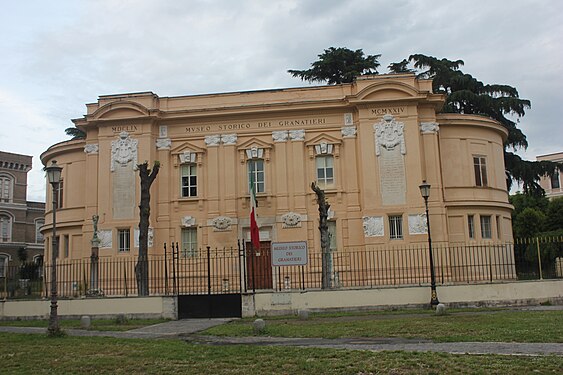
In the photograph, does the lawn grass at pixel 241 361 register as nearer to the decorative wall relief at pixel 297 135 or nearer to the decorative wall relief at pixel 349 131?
the decorative wall relief at pixel 297 135

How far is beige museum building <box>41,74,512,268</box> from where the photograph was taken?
30438mm

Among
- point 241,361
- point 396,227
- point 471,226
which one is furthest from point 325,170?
point 241,361

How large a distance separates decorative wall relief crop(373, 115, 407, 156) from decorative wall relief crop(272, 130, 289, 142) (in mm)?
4546

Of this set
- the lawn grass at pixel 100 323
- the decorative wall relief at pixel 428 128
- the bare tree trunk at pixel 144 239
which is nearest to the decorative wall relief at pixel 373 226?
the decorative wall relief at pixel 428 128

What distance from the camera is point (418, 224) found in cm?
2950

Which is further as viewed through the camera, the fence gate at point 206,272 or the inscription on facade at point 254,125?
the inscription on facade at point 254,125

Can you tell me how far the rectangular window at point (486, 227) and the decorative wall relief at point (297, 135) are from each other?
10.3 meters

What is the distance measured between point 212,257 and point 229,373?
20197 mm

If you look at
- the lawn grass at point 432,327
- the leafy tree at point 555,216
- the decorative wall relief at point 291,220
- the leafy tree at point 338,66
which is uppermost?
the leafy tree at point 338,66

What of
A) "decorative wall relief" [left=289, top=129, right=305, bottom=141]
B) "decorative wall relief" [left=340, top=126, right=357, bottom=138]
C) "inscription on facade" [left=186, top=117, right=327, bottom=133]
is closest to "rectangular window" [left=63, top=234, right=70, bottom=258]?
"inscription on facade" [left=186, top=117, right=327, bottom=133]

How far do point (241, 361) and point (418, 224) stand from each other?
19.8 metres

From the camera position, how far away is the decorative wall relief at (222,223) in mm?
31141

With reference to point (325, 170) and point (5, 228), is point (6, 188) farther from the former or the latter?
point (325, 170)

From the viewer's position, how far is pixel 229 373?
10.1 meters
